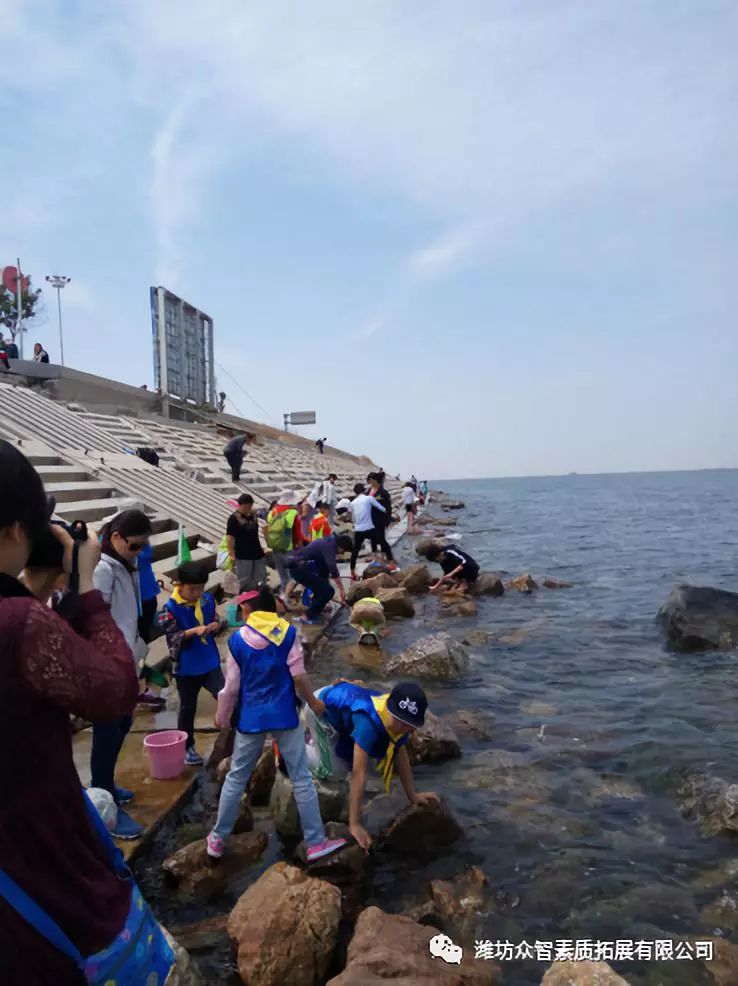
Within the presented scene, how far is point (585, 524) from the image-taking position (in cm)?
3228

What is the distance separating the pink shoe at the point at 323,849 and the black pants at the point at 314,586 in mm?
5449

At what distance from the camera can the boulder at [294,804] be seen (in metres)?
4.34

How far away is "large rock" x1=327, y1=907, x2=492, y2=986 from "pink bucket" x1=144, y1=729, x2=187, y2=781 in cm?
193

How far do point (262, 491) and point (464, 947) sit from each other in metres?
15.9

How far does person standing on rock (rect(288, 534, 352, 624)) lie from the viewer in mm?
9336

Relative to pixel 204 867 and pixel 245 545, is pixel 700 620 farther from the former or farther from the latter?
pixel 204 867

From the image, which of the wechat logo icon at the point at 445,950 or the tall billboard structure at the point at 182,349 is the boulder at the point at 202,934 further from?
the tall billboard structure at the point at 182,349

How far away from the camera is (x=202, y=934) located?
138 inches

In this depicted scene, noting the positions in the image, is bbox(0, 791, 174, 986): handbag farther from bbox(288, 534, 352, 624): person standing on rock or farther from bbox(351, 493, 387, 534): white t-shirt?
bbox(351, 493, 387, 534): white t-shirt

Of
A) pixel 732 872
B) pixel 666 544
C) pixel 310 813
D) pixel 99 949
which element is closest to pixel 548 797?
pixel 732 872

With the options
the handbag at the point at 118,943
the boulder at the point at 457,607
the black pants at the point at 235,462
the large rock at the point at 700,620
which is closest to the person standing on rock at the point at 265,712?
the handbag at the point at 118,943

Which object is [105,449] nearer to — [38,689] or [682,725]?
Result: [682,725]

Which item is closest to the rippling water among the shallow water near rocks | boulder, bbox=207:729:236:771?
the shallow water near rocks

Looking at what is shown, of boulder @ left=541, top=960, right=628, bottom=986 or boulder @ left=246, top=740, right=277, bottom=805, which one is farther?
boulder @ left=246, top=740, right=277, bottom=805
